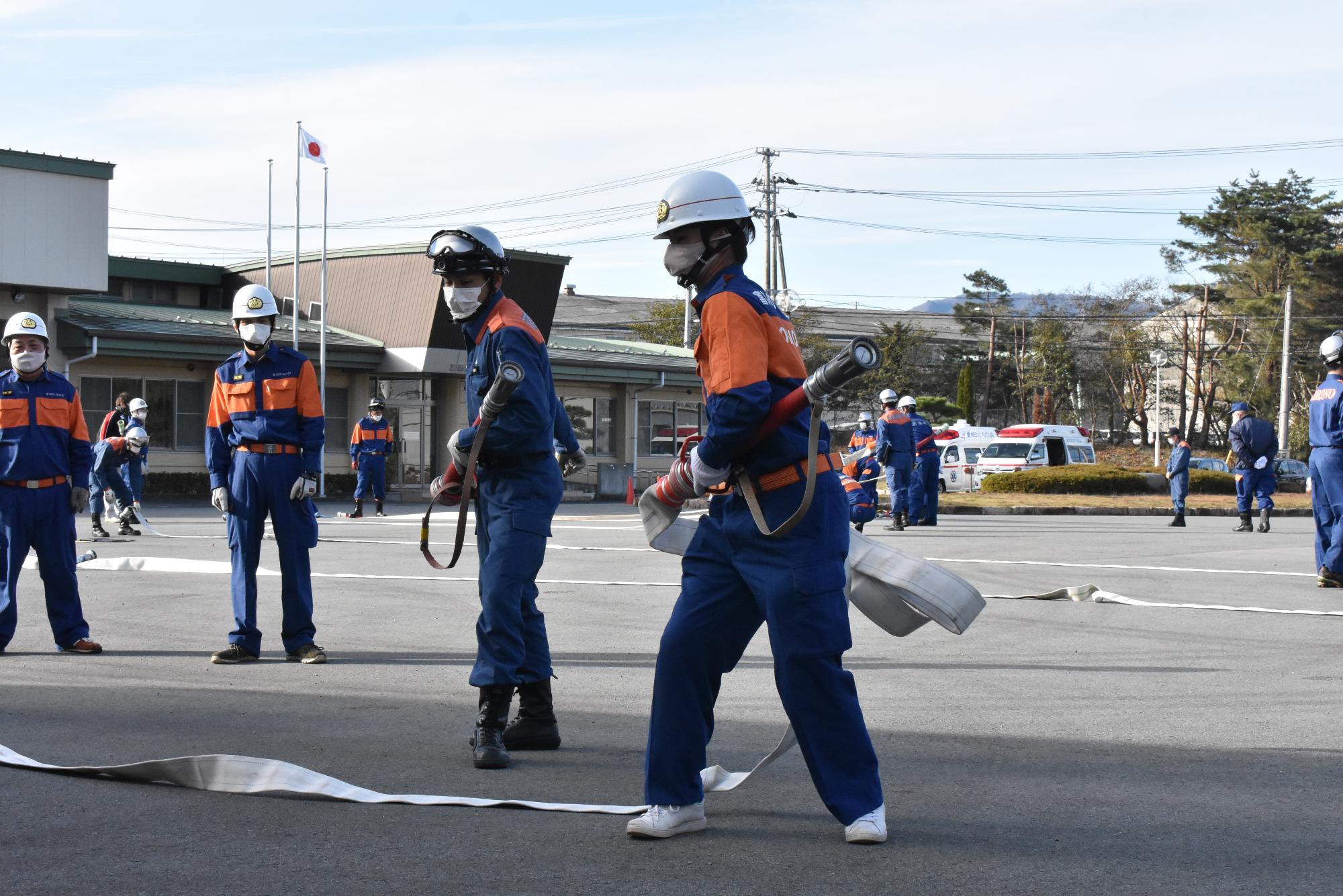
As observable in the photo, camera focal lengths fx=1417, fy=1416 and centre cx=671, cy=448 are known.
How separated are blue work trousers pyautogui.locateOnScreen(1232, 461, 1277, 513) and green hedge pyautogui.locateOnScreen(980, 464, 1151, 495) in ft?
38.6

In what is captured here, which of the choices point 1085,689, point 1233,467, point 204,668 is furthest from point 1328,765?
point 1233,467

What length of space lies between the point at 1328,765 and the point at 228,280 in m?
37.7

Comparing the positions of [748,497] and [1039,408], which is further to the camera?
[1039,408]

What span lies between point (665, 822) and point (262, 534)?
4440 mm

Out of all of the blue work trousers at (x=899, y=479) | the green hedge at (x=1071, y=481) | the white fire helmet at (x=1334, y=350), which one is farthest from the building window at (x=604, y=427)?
the white fire helmet at (x=1334, y=350)

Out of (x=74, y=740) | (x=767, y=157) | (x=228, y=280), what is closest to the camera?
(x=74, y=740)

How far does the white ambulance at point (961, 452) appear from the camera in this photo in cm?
4347

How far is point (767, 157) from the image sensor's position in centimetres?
4966

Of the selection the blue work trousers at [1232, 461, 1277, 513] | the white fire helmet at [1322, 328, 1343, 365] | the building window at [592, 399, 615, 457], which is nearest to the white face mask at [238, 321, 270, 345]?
the white fire helmet at [1322, 328, 1343, 365]

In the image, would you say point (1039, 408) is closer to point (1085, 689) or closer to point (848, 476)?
point (848, 476)

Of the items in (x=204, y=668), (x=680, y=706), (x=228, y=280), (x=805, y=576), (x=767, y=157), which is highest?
(x=767, y=157)

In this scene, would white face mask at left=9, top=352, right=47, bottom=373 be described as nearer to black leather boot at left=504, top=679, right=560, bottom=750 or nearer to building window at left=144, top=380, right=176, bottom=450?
black leather boot at left=504, top=679, right=560, bottom=750

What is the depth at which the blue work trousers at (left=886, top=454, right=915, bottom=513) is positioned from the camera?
2138cm

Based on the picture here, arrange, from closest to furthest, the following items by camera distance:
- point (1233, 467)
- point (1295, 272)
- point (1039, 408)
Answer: point (1233, 467), point (1295, 272), point (1039, 408)
